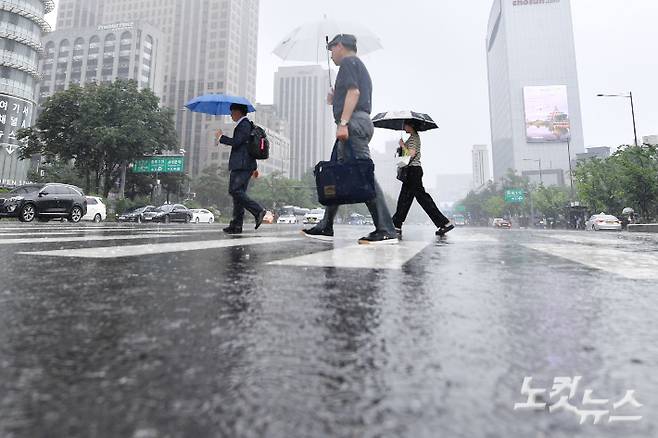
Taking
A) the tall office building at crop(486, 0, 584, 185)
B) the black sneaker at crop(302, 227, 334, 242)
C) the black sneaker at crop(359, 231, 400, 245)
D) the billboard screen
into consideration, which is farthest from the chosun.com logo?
the black sneaker at crop(359, 231, 400, 245)

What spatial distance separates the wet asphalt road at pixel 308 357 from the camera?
529 mm

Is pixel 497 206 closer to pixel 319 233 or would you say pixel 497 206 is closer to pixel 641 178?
pixel 641 178

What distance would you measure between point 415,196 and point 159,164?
32.8m

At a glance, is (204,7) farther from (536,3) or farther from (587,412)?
(587,412)

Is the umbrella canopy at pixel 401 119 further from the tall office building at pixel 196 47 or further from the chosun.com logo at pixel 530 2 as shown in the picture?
the chosun.com logo at pixel 530 2

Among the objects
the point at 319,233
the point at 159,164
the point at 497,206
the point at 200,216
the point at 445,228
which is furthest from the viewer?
the point at 497,206

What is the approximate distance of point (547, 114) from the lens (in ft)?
371

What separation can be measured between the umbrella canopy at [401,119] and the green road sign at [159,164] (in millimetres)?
30616

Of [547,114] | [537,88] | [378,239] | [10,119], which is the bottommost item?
[378,239]

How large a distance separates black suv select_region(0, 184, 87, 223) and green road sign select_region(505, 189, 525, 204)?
62.1m

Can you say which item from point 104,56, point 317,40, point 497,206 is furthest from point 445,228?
point 104,56

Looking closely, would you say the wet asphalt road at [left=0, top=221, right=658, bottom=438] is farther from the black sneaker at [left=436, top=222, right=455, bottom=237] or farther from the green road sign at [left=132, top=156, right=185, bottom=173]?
the green road sign at [left=132, top=156, right=185, bottom=173]

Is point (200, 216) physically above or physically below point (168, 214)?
above

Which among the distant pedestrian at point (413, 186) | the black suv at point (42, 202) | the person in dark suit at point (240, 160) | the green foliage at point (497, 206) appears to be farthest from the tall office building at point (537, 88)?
the person in dark suit at point (240, 160)
